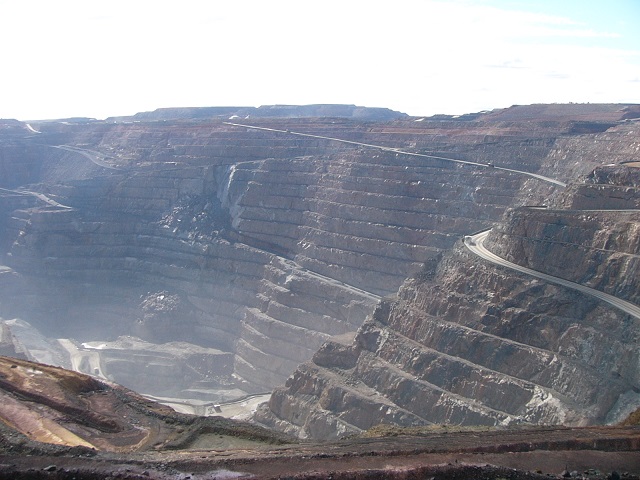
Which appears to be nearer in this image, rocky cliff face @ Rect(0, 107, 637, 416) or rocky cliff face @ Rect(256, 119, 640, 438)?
rocky cliff face @ Rect(256, 119, 640, 438)

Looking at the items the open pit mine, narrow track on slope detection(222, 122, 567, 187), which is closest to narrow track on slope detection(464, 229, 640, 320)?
the open pit mine

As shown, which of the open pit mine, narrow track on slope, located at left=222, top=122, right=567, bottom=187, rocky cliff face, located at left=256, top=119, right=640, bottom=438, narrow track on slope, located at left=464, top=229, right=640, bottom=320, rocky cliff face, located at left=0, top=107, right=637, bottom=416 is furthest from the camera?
rocky cliff face, located at left=0, top=107, right=637, bottom=416

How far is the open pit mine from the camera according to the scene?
164ft

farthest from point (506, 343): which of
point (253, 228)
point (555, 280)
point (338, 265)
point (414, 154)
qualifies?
point (253, 228)

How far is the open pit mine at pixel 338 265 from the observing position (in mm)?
50062

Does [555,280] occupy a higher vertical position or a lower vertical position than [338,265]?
higher

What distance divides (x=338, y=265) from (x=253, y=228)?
1956 cm

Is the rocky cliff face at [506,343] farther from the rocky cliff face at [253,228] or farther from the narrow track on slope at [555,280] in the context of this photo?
the rocky cliff face at [253,228]

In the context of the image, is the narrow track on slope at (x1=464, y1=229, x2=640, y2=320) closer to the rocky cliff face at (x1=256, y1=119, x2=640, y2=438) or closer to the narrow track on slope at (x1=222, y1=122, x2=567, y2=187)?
the rocky cliff face at (x1=256, y1=119, x2=640, y2=438)

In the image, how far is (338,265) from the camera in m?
97.4

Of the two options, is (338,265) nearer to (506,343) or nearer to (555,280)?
(555,280)

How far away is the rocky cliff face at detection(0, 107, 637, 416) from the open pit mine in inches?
14.0

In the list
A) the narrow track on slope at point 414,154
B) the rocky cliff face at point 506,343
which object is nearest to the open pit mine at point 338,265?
the rocky cliff face at point 506,343

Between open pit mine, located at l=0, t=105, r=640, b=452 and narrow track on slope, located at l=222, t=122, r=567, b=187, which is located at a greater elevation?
narrow track on slope, located at l=222, t=122, r=567, b=187
